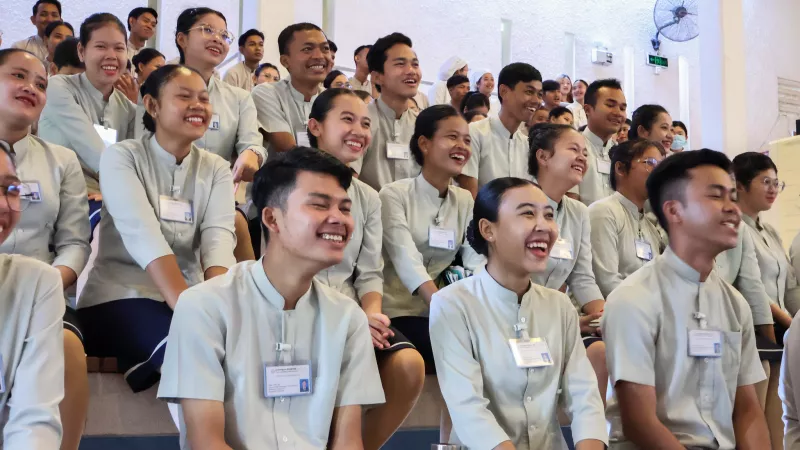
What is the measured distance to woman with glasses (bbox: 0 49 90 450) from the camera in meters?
2.55

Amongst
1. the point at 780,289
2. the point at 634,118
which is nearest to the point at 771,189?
the point at 780,289

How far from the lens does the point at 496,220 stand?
256 cm

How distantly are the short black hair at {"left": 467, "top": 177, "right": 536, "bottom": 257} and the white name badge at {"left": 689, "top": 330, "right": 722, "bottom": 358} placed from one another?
68 centimetres

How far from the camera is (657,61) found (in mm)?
11258

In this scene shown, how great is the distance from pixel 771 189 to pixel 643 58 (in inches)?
295

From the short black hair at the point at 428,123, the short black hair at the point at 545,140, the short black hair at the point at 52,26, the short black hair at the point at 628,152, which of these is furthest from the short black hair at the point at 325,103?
the short black hair at the point at 52,26

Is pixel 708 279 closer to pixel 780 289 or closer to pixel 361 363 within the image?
pixel 361 363

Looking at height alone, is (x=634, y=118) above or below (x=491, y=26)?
below

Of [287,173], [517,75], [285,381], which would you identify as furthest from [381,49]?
[285,381]

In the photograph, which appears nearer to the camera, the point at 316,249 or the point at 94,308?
the point at 316,249

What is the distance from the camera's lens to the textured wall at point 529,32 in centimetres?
895

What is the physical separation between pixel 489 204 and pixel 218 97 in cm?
185

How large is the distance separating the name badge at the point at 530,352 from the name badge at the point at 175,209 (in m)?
1.17

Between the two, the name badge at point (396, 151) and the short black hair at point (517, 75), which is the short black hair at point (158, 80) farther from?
the short black hair at point (517, 75)
